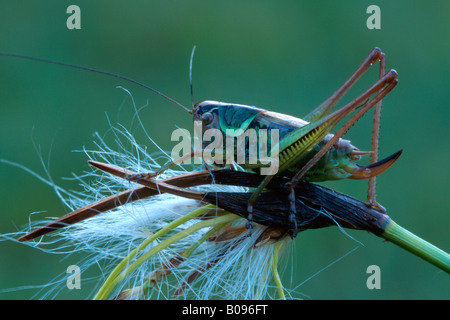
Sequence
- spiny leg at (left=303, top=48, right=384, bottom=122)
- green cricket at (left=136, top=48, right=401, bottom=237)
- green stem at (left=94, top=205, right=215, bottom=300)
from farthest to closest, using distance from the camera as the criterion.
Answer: spiny leg at (left=303, top=48, right=384, bottom=122)
green cricket at (left=136, top=48, right=401, bottom=237)
green stem at (left=94, top=205, right=215, bottom=300)

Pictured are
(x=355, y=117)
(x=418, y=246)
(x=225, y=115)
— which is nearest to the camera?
(x=418, y=246)

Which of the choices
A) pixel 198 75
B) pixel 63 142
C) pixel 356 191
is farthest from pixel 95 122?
pixel 356 191

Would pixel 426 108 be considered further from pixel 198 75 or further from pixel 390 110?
pixel 198 75

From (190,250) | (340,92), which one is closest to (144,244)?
(190,250)

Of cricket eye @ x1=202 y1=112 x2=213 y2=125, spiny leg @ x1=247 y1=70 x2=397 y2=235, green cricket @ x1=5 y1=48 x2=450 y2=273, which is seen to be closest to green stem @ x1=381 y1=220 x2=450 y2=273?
green cricket @ x1=5 y1=48 x2=450 y2=273

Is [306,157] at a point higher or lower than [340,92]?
lower

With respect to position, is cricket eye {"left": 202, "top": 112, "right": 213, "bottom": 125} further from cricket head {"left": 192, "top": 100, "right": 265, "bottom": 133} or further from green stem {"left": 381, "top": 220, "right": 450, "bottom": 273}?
green stem {"left": 381, "top": 220, "right": 450, "bottom": 273}

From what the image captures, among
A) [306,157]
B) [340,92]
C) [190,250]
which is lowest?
[190,250]

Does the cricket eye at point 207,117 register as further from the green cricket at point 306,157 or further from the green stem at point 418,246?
the green stem at point 418,246

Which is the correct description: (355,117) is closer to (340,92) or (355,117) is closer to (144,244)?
(340,92)
